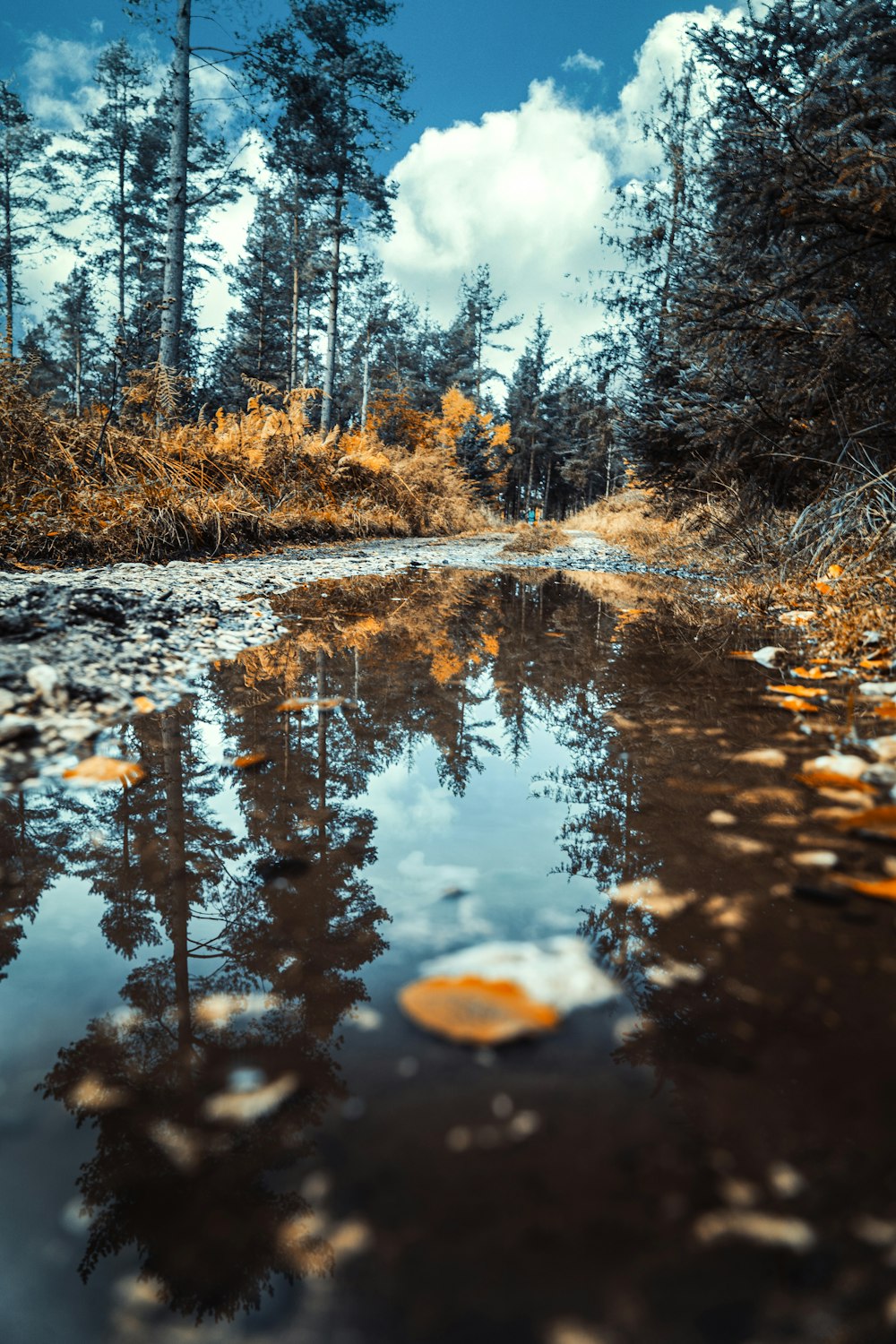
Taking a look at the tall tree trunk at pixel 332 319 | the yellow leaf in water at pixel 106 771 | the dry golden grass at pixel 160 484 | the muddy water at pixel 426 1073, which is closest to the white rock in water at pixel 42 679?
the yellow leaf in water at pixel 106 771

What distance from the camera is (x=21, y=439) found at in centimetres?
656

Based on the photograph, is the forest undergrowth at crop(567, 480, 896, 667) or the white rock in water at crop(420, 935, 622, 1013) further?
the forest undergrowth at crop(567, 480, 896, 667)

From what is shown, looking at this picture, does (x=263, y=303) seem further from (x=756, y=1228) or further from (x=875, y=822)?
(x=756, y=1228)

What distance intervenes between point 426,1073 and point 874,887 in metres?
A: 0.99

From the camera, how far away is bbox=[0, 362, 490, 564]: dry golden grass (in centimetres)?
641

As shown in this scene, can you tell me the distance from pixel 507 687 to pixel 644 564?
7858mm

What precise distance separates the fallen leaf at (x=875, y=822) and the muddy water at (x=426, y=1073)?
0.31 ft

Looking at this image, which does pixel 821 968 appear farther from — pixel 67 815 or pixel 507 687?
pixel 507 687

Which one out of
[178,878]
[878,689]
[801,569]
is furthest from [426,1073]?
[801,569]

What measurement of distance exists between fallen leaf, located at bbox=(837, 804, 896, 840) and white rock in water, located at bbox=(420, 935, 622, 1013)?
0.80 m

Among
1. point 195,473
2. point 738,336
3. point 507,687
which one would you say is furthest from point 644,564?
point 507,687

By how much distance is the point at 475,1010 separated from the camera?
1060 mm

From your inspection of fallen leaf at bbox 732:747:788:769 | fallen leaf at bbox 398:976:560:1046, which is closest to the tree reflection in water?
fallen leaf at bbox 398:976:560:1046

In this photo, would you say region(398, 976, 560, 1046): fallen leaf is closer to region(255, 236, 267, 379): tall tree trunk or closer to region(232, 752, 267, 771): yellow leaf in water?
region(232, 752, 267, 771): yellow leaf in water
